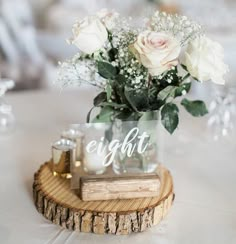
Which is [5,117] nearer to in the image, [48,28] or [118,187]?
[118,187]

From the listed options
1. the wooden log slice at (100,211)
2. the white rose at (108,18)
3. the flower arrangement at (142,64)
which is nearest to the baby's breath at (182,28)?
the flower arrangement at (142,64)

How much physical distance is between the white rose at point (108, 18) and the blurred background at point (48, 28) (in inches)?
77.0

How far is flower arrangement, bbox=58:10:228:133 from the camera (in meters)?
0.97

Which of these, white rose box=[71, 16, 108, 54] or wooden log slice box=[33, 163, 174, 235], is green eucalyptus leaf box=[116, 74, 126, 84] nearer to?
white rose box=[71, 16, 108, 54]

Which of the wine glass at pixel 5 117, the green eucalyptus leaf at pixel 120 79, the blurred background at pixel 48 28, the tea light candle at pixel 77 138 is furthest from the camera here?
the blurred background at pixel 48 28

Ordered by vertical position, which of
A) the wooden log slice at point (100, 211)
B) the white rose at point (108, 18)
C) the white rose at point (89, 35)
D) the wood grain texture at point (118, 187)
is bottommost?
the wooden log slice at point (100, 211)

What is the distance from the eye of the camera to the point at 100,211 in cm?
100

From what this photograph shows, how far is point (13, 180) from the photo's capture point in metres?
1.24

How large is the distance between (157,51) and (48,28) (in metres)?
2.46

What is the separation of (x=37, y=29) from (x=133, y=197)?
2486 millimetres

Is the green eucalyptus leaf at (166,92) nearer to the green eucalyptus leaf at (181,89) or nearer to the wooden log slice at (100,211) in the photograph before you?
the green eucalyptus leaf at (181,89)

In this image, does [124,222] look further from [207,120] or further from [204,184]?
[207,120]

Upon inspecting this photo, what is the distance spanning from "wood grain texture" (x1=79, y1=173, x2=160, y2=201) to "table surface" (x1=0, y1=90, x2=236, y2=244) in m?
0.08

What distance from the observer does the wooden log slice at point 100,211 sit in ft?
3.29
